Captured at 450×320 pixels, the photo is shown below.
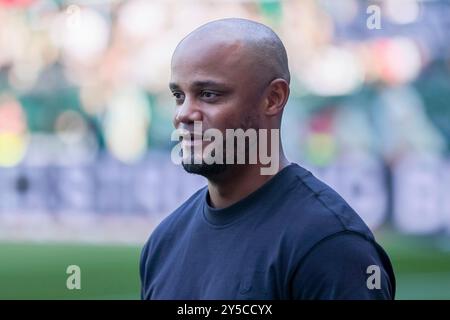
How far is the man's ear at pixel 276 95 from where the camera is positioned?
6.31 feet

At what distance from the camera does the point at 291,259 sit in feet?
5.57

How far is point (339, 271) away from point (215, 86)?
453 millimetres

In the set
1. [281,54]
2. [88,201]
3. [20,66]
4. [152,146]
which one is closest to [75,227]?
[88,201]

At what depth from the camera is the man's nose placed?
6.10 feet

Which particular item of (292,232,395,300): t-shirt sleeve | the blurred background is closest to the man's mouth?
(292,232,395,300): t-shirt sleeve

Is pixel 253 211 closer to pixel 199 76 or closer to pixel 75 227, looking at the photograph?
pixel 199 76

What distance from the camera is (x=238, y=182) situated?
6.22 feet

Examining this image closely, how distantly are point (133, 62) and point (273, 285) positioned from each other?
4365mm

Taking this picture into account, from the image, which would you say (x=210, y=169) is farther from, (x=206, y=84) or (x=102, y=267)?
(x=102, y=267)

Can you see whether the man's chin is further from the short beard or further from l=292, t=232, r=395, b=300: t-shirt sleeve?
l=292, t=232, r=395, b=300: t-shirt sleeve

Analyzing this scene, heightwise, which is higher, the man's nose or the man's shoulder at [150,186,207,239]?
the man's nose
